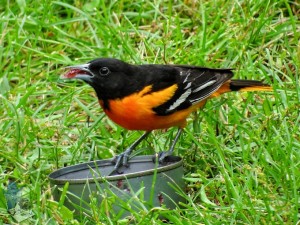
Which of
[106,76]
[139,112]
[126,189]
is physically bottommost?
[126,189]

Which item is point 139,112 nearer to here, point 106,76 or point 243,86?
point 106,76

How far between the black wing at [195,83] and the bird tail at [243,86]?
7 cm

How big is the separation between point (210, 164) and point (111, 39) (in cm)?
164

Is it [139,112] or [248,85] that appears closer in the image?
[139,112]

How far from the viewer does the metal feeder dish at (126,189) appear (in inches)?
171

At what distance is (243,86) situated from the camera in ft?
18.5

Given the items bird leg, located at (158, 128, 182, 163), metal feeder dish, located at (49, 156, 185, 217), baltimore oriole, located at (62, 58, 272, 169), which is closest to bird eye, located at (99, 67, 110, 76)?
baltimore oriole, located at (62, 58, 272, 169)

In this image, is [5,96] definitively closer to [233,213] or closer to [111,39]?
[111,39]

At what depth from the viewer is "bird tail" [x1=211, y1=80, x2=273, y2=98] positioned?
5590 mm

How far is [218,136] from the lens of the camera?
5445 mm

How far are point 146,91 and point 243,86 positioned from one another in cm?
73

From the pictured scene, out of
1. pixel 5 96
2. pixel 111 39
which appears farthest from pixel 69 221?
pixel 111 39

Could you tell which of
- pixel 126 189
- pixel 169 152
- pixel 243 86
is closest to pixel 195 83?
pixel 243 86

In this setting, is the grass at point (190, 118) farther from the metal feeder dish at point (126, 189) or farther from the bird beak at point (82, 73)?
the bird beak at point (82, 73)
